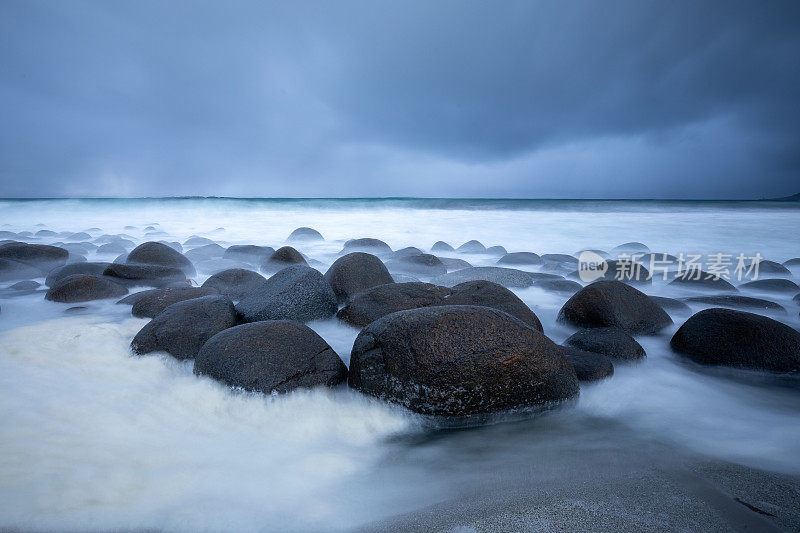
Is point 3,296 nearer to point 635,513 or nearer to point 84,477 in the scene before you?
point 84,477

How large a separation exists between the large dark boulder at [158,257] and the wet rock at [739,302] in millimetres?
5130

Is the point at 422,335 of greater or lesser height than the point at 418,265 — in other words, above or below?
above

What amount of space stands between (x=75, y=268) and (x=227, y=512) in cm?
405

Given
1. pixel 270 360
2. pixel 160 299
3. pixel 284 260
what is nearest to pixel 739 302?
pixel 270 360

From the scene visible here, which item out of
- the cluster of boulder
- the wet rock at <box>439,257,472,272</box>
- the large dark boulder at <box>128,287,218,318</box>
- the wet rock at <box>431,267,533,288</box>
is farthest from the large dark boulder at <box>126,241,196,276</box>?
the wet rock at <box>439,257,472,272</box>

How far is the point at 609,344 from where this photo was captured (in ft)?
7.57

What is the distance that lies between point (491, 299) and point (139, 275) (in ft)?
11.2

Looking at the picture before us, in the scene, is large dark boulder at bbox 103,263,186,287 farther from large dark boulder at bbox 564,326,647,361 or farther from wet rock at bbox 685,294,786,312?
wet rock at bbox 685,294,786,312

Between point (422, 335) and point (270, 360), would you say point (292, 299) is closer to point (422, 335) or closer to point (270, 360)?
point (270, 360)

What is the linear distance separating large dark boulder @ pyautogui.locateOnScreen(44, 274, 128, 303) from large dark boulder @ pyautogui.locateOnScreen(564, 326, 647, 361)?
3.62m

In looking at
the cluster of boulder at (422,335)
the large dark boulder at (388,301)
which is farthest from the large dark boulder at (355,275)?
the large dark boulder at (388,301)

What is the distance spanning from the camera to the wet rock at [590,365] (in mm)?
1966

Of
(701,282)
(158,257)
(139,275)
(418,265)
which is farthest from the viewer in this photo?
(418,265)

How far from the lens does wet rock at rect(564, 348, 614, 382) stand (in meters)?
1.97
